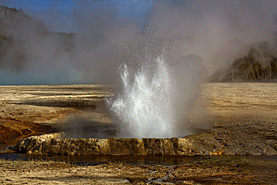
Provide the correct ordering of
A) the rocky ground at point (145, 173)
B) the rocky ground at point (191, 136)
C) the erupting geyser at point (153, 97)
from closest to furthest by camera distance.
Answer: the rocky ground at point (145, 173) < the rocky ground at point (191, 136) < the erupting geyser at point (153, 97)

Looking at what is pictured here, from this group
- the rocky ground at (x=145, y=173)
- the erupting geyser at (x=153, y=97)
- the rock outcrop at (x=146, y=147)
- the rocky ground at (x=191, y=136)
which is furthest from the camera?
the erupting geyser at (x=153, y=97)

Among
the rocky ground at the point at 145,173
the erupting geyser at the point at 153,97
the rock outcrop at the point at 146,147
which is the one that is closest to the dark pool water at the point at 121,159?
the rock outcrop at the point at 146,147

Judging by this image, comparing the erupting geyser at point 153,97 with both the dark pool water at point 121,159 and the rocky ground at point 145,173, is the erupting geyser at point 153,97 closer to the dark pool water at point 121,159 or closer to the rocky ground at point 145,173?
the dark pool water at point 121,159

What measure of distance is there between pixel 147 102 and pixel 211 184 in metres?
4.34

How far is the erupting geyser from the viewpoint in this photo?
8336 millimetres

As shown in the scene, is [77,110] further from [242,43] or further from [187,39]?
[242,43]

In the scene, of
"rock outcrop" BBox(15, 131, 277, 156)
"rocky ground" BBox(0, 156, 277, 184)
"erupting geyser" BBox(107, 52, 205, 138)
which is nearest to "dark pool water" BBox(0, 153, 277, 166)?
"rock outcrop" BBox(15, 131, 277, 156)

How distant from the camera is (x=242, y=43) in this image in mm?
6148

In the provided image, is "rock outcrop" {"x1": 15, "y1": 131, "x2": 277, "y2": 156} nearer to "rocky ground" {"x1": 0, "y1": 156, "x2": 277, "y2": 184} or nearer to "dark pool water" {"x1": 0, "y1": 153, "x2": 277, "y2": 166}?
A: "dark pool water" {"x1": 0, "y1": 153, "x2": 277, "y2": 166}

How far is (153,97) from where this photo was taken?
862 centimetres

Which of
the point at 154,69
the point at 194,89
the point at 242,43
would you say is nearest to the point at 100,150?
the point at 154,69

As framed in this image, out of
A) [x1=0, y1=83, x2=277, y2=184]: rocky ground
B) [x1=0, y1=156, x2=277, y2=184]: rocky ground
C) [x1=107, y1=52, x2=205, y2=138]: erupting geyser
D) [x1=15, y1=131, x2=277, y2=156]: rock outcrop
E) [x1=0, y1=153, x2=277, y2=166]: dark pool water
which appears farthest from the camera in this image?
[x1=107, y1=52, x2=205, y2=138]: erupting geyser

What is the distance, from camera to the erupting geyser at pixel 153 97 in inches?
328

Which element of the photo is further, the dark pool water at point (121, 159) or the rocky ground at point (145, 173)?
the dark pool water at point (121, 159)
